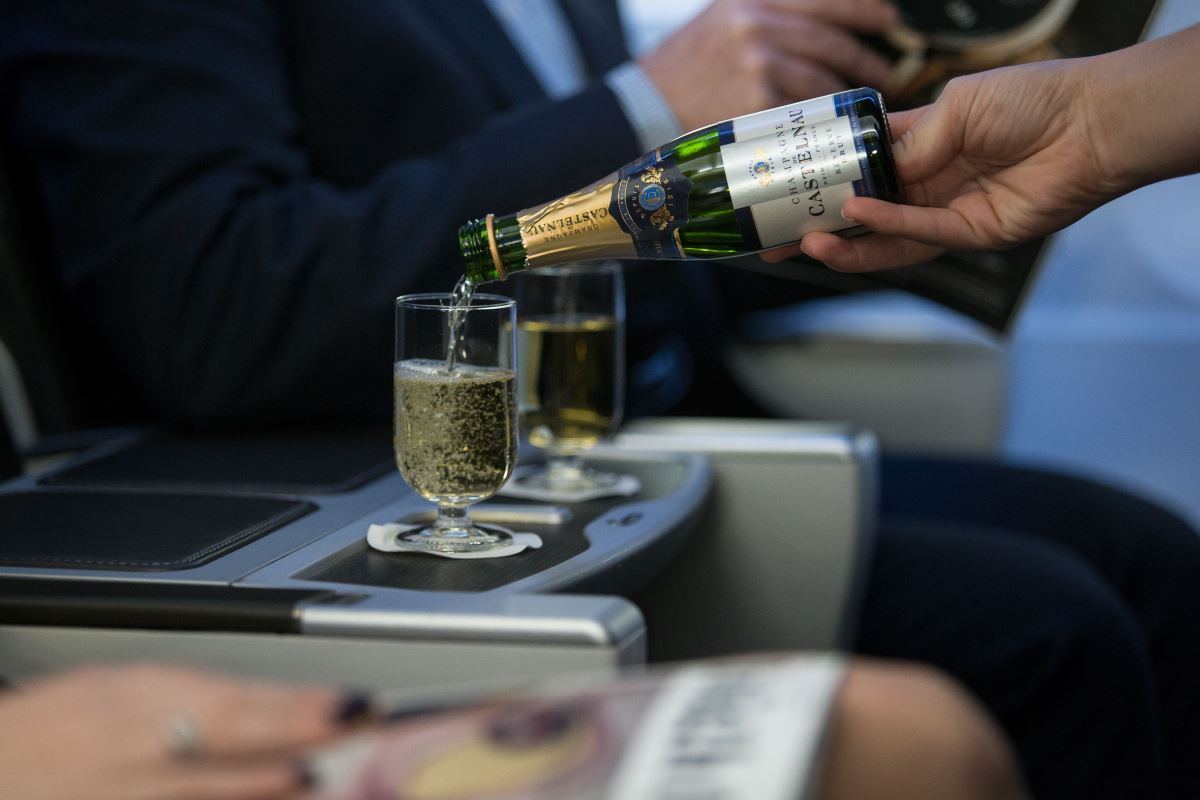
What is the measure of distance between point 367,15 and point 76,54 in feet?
0.99

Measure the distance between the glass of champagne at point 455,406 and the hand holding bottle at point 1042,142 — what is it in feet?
0.68

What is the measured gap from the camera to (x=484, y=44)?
1.54 m

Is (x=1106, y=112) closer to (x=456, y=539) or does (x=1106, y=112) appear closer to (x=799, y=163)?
(x=799, y=163)

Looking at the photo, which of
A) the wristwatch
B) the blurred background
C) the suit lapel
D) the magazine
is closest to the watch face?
the wristwatch

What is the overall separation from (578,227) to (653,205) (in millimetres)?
53

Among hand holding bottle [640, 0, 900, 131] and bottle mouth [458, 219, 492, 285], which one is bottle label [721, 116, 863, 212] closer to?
bottle mouth [458, 219, 492, 285]

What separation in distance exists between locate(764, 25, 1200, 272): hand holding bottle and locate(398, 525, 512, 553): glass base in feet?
0.90

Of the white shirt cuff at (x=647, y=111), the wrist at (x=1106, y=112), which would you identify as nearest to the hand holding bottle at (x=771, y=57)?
the white shirt cuff at (x=647, y=111)

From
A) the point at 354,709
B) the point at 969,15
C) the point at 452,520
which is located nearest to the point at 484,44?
the point at 969,15

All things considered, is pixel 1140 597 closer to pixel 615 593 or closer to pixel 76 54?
pixel 615 593

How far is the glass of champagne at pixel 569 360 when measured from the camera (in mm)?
1087

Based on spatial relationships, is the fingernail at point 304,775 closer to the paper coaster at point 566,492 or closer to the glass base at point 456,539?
the glass base at point 456,539

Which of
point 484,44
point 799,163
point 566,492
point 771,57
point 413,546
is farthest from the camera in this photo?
point 484,44

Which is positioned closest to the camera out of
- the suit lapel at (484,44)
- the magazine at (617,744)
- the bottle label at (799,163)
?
the magazine at (617,744)
